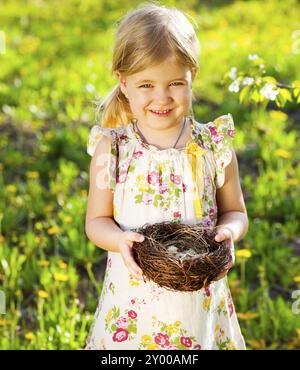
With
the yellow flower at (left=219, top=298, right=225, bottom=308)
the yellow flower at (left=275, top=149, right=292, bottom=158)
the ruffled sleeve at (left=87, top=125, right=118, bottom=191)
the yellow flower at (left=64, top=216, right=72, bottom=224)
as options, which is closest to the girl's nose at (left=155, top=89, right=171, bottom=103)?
the ruffled sleeve at (left=87, top=125, right=118, bottom=191)

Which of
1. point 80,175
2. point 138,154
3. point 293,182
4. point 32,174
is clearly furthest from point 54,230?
point 293,182

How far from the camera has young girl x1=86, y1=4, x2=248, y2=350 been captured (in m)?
2.16

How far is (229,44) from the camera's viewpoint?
6.55 metres

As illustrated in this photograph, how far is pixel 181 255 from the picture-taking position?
79.7 inches

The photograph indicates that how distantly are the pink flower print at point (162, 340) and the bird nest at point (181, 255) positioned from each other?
0.29 meters

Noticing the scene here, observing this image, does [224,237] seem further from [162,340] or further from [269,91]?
[269,91]

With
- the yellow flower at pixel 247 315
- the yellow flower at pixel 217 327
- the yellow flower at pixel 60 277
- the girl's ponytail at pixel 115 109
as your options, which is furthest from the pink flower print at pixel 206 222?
the yellow flower at pixel 60 277

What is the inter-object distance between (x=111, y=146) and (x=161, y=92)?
291 mm

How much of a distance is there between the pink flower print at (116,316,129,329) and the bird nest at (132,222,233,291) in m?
0.31

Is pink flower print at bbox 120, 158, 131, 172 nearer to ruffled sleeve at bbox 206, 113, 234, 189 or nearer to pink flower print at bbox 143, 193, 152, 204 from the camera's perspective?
pink flower print at bbox 143, 193, 152, 204

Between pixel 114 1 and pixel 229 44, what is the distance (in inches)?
108

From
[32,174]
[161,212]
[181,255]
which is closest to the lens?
[181,255]

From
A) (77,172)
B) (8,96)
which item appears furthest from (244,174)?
(8,96)

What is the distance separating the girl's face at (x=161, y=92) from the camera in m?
2.13
